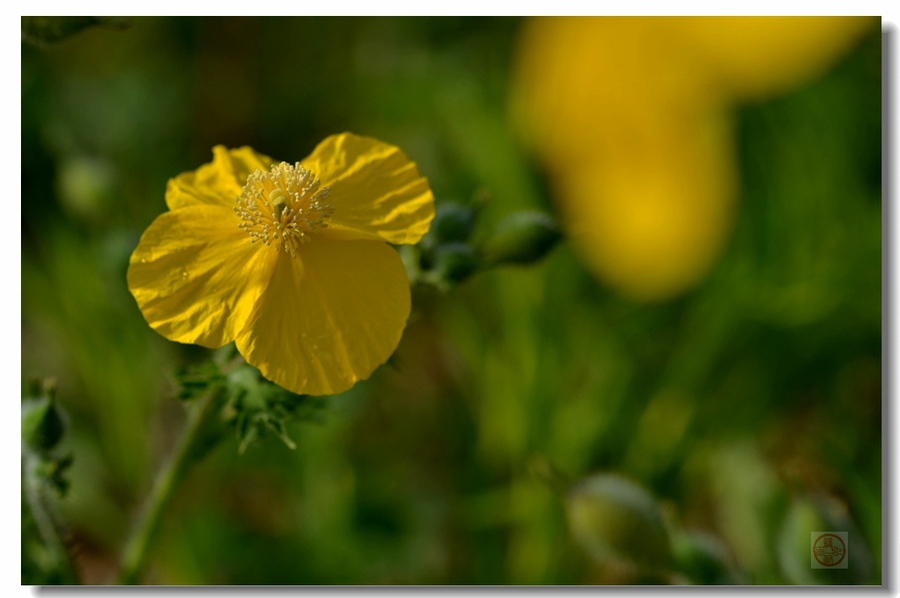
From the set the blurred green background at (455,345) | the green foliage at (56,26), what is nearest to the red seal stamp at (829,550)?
the blurred green background at (455,345)

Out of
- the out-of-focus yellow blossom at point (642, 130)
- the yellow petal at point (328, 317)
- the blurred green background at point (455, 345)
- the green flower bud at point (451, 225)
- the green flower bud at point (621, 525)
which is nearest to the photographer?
the yellow petal at point (328, 317)

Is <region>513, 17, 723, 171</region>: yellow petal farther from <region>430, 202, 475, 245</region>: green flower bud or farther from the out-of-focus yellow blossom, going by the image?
<region>430, 202, 475, 245</region>: green flower bud

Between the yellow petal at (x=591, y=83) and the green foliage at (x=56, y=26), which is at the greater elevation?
the yellow petal at (x=591, y=83)

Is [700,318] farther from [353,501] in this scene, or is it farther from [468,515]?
[353,501]

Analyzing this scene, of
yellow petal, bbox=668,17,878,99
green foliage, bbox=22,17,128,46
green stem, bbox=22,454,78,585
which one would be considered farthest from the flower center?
yellow petal, bbox=668,17,878,99

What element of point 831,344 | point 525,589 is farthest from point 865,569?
point 831,344

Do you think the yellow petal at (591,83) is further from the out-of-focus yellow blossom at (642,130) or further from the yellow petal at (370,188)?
the yellow petal at (370,188)

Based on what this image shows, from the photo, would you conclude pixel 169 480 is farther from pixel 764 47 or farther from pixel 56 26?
pixel 764 47
